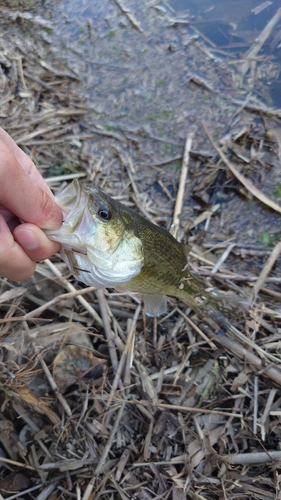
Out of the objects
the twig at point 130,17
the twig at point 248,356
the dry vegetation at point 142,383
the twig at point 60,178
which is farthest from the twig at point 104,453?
the twig at point 130,17

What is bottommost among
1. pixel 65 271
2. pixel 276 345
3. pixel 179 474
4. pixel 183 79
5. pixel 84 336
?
pixel 179 474

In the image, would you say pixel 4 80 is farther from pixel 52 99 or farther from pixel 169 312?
pixel 169 312

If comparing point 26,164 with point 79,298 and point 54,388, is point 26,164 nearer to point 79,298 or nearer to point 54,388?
point 79,298

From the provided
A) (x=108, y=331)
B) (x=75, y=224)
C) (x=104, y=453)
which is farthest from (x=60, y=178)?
(x=104, y=453)

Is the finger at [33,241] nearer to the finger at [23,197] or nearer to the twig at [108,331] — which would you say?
the finger at [23,197]

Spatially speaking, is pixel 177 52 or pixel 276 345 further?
pixel 177 52

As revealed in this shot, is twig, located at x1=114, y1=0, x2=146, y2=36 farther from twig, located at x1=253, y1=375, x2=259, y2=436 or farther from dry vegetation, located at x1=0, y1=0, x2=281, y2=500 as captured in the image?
twig, located at x1=253, y1=375, x2=259, y2=436

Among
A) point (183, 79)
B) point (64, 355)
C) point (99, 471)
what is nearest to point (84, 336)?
point (64, 355)

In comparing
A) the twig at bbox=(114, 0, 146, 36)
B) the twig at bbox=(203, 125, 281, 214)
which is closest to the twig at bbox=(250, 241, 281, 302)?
the twig at bbox=(203, 125, 281, 214)
